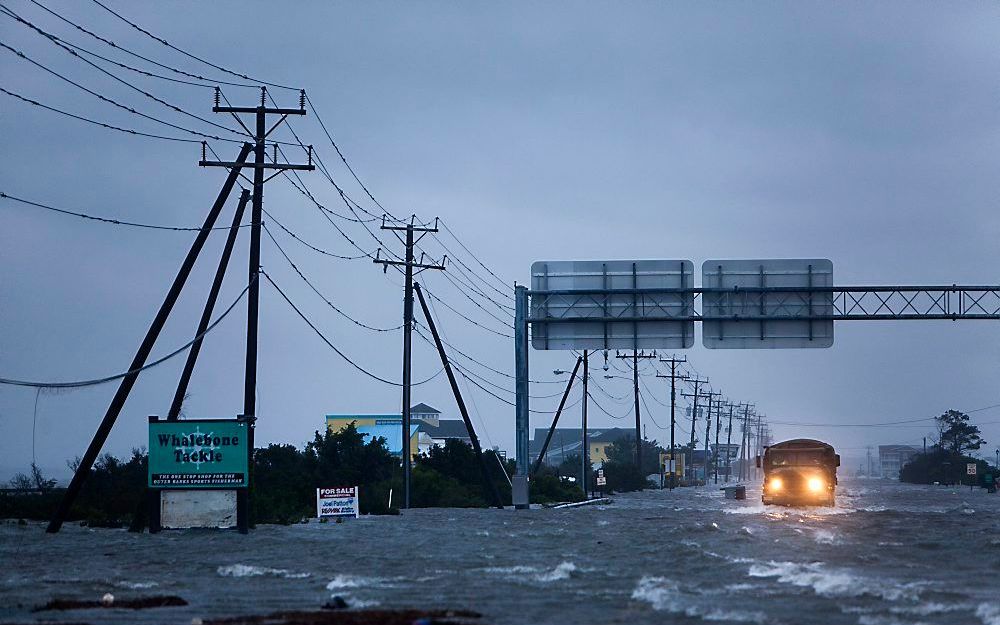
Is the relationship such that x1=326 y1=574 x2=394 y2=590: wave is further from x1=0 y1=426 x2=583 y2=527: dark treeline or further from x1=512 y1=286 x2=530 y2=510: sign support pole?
x1=512 y1=286 x2=530 y2=510: sign support pole

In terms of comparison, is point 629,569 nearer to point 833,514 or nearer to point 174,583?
point 174,583

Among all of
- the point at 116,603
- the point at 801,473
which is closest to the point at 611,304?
the point at 801,473

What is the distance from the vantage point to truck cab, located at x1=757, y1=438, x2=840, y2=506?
198 ft

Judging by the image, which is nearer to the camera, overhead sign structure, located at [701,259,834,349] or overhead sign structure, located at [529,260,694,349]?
overhead sign structure, located at [701,259,834,349]

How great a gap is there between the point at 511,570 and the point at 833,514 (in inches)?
1184

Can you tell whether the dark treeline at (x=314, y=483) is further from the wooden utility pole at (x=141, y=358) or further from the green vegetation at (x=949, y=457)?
the green vegetation at (x=949, y=457)

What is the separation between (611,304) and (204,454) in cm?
2066

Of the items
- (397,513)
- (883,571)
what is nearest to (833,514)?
(397,513)

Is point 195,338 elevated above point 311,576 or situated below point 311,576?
above

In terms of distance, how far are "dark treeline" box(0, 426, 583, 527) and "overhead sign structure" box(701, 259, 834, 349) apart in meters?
15.5

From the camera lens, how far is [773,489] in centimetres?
6106

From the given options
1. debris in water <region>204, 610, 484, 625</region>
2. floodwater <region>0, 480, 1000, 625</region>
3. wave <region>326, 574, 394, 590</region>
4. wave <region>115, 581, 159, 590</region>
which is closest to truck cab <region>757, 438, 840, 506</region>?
floodwater <region>0, 480, 1000, 625</region>

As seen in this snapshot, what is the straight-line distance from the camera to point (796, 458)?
6072 cm

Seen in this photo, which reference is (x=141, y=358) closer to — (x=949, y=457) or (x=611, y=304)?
(x=611, y=304)
